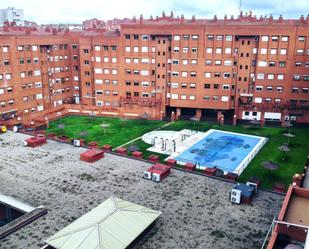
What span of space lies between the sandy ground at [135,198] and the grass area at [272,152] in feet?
36.9

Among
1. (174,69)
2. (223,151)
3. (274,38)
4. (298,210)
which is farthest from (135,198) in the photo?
(274,38)

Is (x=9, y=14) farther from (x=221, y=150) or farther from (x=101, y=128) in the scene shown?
(x=221, y=150)

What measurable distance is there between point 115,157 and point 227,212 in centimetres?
1578

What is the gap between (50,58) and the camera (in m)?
73.0

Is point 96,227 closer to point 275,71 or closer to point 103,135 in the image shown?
point 103,135

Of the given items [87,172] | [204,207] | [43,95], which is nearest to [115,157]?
[87,172]

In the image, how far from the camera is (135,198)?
27.7 meters

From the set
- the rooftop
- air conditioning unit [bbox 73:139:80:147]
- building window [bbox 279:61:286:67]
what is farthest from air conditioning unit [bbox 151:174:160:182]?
building window [bbox 279:61:286:67]

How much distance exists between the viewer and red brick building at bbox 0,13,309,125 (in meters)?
61.0

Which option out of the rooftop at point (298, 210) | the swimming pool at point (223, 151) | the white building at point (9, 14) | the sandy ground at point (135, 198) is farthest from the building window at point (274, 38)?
the white building at point (9, 14)

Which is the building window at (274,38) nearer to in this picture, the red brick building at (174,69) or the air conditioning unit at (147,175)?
the red brick building at (174,69)

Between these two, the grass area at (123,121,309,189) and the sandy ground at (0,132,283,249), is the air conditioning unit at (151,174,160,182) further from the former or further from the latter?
the grass area at (123,121,309,189)

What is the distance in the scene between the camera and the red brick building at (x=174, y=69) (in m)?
61.0

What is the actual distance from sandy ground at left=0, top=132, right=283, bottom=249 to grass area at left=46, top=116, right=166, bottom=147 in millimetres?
16002
